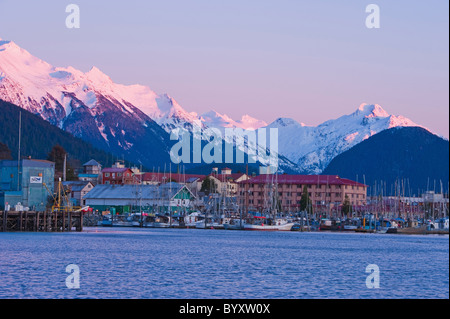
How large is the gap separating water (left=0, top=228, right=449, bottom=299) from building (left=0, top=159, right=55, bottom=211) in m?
27.2

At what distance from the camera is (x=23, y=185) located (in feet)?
438

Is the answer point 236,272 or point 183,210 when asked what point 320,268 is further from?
point 183,210

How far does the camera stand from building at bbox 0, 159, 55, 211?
435 feet

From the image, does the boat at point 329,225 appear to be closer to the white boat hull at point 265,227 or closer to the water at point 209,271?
the white boat hull at point 265,227

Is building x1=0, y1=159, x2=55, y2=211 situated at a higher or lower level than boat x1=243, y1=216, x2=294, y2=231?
higher

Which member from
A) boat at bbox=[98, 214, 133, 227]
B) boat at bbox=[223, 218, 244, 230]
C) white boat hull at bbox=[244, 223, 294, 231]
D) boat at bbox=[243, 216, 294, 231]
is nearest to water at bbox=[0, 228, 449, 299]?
white boat hull at bbox=[244, 223, 294, 231]

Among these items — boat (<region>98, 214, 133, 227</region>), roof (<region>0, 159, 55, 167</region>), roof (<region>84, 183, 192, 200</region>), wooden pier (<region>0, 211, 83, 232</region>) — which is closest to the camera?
wooden pier (<region>0, 211, 83, 232</region>)

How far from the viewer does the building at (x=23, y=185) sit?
132500mm

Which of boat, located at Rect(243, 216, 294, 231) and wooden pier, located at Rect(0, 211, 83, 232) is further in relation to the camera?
boat, located at Rect(243, 216, 294, 231)

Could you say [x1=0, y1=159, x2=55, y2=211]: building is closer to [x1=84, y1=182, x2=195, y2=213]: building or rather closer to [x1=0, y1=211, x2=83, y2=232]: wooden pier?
[x1=0, y1=211, x2=83, y2=232]: wooden pier

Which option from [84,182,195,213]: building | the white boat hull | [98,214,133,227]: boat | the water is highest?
[84,182,195,213]: building

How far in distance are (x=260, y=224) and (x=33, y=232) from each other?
182ft

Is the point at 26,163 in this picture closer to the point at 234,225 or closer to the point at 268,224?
the point at 234,225
